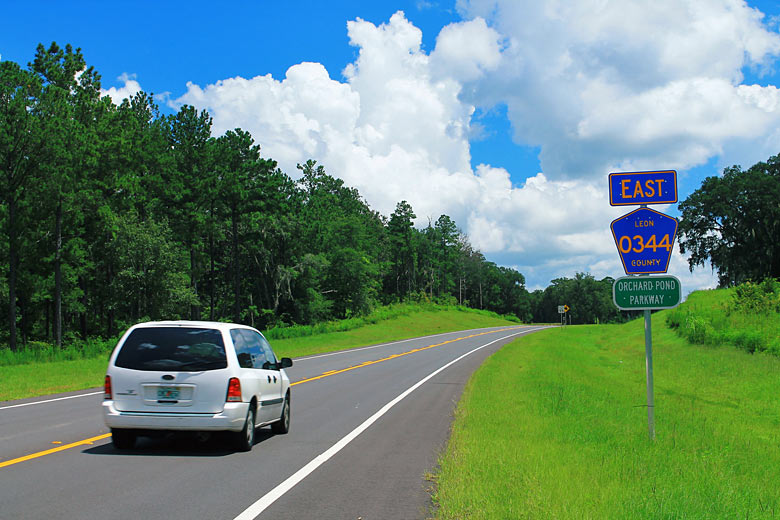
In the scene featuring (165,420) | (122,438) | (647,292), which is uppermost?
(647,292)

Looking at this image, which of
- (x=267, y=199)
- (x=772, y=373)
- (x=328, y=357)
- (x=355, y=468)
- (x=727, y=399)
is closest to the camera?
(x=355, y=468)

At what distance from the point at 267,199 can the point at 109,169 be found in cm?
1916

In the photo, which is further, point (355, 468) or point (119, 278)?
point (119, 278)

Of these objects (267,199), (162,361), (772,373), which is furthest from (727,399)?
(267,199)

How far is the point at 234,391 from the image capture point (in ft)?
30.2

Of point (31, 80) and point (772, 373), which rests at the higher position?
point (31, 80)

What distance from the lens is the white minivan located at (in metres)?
9.01

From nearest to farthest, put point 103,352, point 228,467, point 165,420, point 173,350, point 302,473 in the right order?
point 302,473 < point 228,467 < point 165,420 < point 173,350 < point 103,352

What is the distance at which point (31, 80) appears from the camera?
39.1 metres

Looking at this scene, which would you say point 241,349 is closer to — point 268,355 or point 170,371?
point 170,371

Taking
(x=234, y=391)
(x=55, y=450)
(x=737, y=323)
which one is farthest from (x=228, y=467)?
(x=737, y=323)

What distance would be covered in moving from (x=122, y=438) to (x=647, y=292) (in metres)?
7.81

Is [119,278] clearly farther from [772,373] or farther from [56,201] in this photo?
[772,373]

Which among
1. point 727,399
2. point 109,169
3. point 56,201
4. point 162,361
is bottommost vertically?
point 727,399
